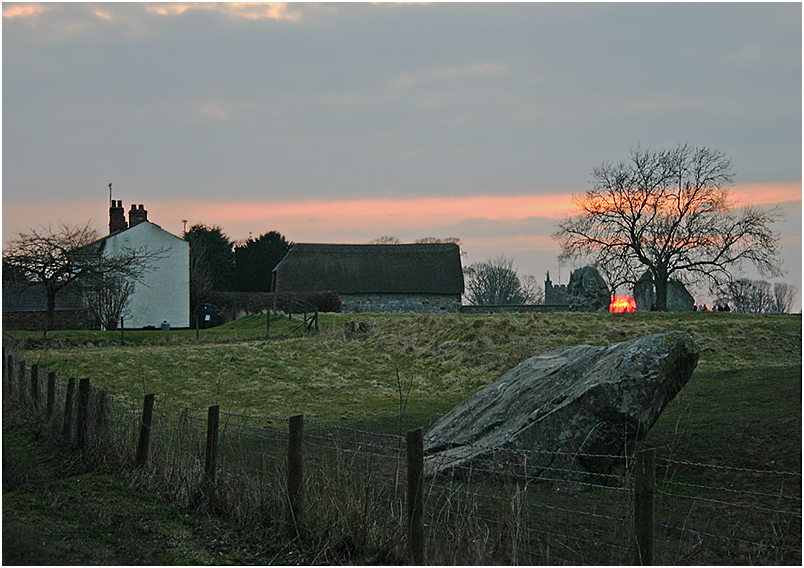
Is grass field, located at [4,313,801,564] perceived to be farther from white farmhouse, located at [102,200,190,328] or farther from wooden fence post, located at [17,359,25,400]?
white farmhouse, located at [102,200,190,328]

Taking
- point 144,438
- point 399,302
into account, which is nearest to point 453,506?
point 144,438

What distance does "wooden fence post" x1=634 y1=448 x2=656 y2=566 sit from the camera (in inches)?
203

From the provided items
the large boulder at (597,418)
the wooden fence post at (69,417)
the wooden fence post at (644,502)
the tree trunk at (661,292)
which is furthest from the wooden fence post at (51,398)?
the tree trunk at (661,292)

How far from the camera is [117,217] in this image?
51.0 m

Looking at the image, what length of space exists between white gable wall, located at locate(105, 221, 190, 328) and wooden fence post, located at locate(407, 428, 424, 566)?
4462 cm

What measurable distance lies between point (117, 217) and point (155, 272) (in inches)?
203

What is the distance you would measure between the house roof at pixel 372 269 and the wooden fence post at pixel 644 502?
173 ft

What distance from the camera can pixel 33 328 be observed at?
1512 inches

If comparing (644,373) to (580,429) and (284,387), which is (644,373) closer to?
(580,429)

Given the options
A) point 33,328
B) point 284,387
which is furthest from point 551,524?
point 33,328

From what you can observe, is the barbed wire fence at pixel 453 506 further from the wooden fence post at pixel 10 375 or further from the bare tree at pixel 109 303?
the bare tree at pixel 109 303

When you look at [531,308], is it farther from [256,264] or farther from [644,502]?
[644,502]

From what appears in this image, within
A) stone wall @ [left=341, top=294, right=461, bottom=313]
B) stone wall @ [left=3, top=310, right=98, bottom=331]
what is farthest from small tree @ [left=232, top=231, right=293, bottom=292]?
stone wall @ [left=3, top=310, right=98, bottom=331]

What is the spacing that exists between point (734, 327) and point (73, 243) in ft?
95.8
